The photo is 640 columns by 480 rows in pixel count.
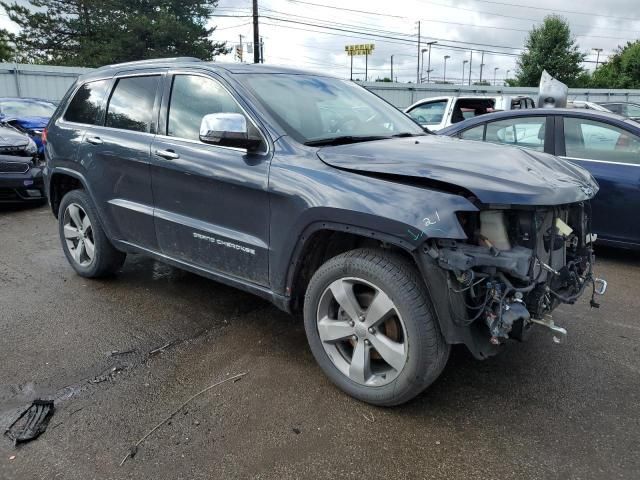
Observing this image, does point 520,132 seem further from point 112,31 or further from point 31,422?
point 112,31

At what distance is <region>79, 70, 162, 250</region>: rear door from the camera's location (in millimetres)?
3758

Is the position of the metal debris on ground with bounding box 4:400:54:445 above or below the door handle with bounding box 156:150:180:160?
below

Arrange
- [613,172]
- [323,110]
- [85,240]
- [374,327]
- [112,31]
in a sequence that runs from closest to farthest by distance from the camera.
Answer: [374,327] → [323,110] → [85,240] → [613,172] → [112,31]

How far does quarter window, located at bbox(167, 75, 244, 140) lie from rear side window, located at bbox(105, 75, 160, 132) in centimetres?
25

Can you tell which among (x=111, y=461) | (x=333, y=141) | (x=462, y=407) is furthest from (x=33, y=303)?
(x=462, y=407)

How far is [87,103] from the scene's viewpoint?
14.5 ft

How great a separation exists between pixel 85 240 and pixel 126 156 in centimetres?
115

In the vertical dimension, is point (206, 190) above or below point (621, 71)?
below

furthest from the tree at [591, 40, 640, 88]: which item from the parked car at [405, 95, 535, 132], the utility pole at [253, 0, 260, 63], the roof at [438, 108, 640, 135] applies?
the roof at [438, 108, 640, 135]

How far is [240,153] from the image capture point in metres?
3.13

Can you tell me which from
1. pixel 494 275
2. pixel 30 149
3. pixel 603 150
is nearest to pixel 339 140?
pixel 494 275

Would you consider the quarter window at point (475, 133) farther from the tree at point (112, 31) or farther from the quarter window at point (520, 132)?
the tree at point (112, 31)

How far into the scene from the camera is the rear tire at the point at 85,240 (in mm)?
4355

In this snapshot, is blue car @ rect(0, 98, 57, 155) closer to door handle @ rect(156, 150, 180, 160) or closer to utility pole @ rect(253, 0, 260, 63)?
door handle @ rect(156, 150, 180, 160)
